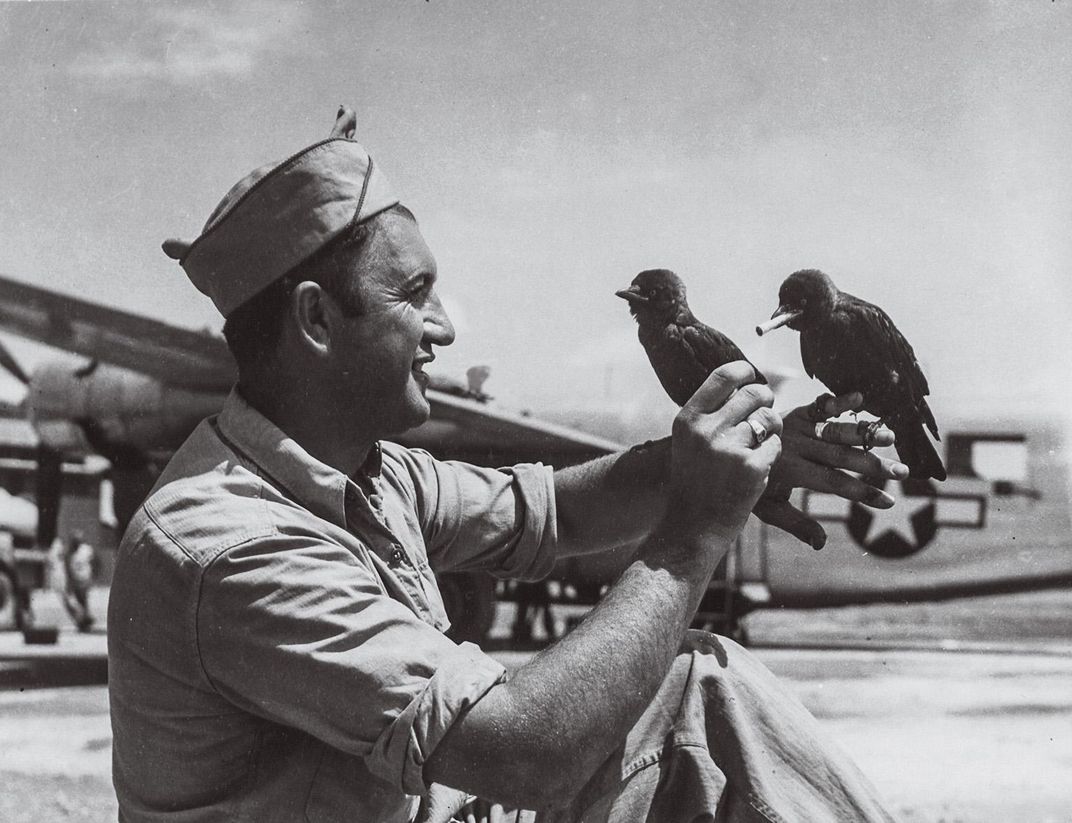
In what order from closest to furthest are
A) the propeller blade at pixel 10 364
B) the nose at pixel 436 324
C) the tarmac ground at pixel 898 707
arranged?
the nose at pixel 436 324 < the tarmac ground at pixel 898 707 < the propeller blade at pixel 10 364

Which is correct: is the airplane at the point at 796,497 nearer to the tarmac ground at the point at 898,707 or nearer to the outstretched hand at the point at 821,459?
the tarmac ground at the point at 898,707

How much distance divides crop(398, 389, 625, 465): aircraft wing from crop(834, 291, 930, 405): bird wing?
3887 mm

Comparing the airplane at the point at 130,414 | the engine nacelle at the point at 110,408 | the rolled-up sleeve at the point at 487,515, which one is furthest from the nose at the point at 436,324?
the engine nacelle at the point at 110,408

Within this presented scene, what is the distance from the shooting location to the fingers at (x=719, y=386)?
133 cm

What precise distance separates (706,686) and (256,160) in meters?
2.29

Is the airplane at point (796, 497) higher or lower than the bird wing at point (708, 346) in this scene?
lower

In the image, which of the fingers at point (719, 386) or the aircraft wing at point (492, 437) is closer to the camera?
the fingers at point (719, 386)

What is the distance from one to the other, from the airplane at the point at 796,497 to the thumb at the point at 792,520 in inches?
214

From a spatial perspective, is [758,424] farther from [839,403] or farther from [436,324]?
[436,324]

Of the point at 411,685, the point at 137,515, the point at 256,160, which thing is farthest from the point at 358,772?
the point at 256,160

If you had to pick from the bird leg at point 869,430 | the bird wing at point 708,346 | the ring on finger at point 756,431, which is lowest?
the bird leg at point 869,430

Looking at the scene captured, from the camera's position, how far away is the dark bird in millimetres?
1645

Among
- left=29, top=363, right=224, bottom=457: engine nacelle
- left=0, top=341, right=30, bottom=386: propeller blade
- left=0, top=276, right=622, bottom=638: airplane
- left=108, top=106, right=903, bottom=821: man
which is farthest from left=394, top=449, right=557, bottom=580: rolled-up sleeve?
left=0, top=341, right=30, bottom=386: propeller blade

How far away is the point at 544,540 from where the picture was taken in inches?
68.7
